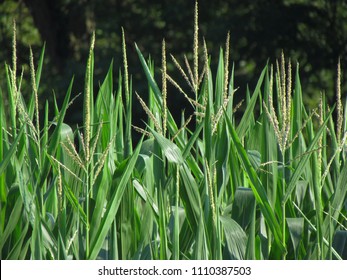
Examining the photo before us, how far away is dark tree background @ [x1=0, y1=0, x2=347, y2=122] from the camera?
9.38 metres

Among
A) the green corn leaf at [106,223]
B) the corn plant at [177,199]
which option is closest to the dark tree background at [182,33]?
the corn plant at [177,199]

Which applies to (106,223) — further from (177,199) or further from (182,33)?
(182,33)

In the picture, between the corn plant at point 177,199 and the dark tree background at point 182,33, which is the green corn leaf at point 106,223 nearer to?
Answer: the corn plant at point 177,199

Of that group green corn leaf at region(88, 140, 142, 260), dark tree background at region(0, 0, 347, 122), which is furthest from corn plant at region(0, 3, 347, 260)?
dark tree background at region(0, 0, 347, 122)

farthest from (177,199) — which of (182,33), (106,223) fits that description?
(182,33)

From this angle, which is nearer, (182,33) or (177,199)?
(177,199)

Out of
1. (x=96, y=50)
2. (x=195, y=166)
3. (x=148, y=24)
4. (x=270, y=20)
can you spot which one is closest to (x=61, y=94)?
(x=96, y=50)

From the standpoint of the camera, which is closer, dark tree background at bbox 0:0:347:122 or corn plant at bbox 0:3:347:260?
corn plant at bbox 0:3:347:260

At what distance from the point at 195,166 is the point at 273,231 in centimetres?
27

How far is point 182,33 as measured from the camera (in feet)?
33.5

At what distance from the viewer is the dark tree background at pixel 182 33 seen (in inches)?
369

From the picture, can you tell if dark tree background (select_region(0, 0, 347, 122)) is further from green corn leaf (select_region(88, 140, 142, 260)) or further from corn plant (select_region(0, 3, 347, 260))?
green corn leaf (select_region(88, 140, 142, 260))

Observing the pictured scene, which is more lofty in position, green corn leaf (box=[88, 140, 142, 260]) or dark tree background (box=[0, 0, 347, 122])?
dark tree background (box=[0, 0, 347, 122])

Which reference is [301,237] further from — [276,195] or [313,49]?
[313,49]
